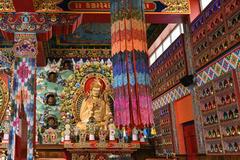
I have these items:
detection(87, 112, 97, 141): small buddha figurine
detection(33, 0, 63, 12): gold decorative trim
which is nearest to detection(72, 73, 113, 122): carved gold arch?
detection(87, 112, 97, 141): small buddha figurine

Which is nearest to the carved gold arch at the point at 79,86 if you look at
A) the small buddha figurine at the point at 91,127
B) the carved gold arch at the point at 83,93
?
the carved gold arch at the point at 83,93

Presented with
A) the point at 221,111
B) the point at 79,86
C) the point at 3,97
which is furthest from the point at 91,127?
the point at 221,111

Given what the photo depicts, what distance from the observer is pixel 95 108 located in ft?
32.9

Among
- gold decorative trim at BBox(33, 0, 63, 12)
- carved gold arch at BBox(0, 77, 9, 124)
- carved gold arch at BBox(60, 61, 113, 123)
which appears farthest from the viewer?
carved gold arch at BBox(60, 61, 113, 123)

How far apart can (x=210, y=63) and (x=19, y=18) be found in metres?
4.56

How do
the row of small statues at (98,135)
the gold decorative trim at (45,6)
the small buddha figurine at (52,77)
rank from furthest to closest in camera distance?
1. the small buddha figurine at (52,77)
2. the row of small statues at (98,135)
3. the gold decorative trim at (45,6)

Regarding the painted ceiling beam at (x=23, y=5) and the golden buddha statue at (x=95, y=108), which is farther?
the golden buddha statue at (x=95, y=108)

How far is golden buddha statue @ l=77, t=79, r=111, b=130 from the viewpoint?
32.3 ft

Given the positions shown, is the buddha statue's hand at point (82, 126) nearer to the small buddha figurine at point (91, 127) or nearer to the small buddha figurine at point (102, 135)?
the small buddha figurine at point (91, 127)

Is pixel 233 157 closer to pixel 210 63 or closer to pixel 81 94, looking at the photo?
pixel 210 63

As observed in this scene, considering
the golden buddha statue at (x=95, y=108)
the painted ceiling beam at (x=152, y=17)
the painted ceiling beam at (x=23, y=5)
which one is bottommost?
the golden buddha statue at (x=95, y=108)

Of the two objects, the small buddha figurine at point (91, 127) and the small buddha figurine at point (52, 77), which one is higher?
the small buddha figurine at point (52, 77)

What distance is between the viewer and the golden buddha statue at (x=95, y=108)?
9836mm

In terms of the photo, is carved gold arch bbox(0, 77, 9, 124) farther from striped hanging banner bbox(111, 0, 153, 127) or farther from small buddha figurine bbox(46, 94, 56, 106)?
striped hanging banner bbox(111, 0, 153, 127)
